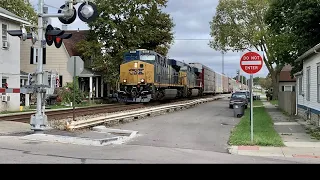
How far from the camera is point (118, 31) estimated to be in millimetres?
43531

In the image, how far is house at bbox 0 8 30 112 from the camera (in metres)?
26.1

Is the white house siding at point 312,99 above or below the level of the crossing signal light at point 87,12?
below

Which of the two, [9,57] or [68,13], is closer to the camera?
[68,13]

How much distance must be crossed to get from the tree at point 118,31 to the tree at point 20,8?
6523 mm

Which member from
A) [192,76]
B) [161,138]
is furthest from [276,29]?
[161,138]

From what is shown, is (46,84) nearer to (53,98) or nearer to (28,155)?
(28,155)

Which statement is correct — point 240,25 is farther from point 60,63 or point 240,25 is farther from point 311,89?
point 311,89

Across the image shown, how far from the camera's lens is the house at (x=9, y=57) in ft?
85.7

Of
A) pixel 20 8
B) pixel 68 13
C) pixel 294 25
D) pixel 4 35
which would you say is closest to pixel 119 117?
pixel 68 13

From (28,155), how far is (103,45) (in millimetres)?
35496

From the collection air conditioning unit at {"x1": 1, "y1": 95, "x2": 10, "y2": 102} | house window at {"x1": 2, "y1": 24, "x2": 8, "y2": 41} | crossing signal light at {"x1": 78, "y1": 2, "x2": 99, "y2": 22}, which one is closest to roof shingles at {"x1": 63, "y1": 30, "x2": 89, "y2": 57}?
house window at {"x1": 2, "y1": 24, "x2": 8, "y2": 41}

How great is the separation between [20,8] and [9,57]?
18752 millimetres

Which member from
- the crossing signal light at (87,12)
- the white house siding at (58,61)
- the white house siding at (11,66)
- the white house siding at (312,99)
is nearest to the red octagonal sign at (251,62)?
the crossing signal light at (87,12)

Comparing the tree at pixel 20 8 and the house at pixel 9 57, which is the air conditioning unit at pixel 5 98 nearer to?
the house at pixel 9 57
